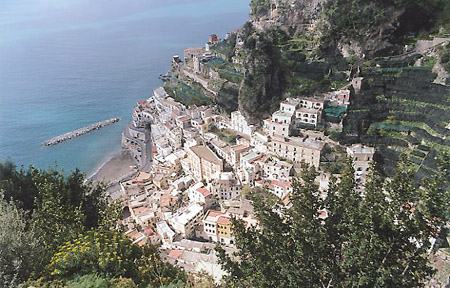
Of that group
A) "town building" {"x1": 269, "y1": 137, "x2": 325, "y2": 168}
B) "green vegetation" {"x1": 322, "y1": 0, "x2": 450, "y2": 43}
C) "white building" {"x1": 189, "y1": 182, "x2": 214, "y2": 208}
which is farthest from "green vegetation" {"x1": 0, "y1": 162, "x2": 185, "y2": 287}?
"green vegetation" {"x1": 322, "y1": 0, "x2": 450, "y2": 43}

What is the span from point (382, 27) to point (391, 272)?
804 inches

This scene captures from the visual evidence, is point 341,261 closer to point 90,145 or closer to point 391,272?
point 391,272

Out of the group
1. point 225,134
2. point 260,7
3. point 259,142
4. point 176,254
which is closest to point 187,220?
point 176,254

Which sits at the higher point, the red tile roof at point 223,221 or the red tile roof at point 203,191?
the red tile roof at point 203,191

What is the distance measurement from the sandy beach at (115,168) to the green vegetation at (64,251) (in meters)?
18.5

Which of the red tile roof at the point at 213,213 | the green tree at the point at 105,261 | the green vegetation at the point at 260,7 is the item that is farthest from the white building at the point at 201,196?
the green vegetation at the point at 260,7

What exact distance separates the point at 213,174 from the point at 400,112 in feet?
39.0

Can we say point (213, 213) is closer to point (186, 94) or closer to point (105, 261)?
point (105, 261)

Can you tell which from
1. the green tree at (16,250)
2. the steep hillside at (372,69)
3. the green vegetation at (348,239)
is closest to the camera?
the green tree at (16,250)

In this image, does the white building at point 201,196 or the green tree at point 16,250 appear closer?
the green tree at point 16,250

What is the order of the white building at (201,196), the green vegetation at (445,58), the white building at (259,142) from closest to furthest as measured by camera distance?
the green vegetation at (445,58) → the white building at (201,196) → the white building at (259,142)

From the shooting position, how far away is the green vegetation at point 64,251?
251 inches

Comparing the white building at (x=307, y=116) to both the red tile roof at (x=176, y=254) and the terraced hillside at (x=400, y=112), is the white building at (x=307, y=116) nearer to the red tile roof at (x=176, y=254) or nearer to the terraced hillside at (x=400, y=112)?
the terraced hillside at (x=400, y=112)

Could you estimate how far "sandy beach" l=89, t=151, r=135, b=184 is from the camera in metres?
27.4
